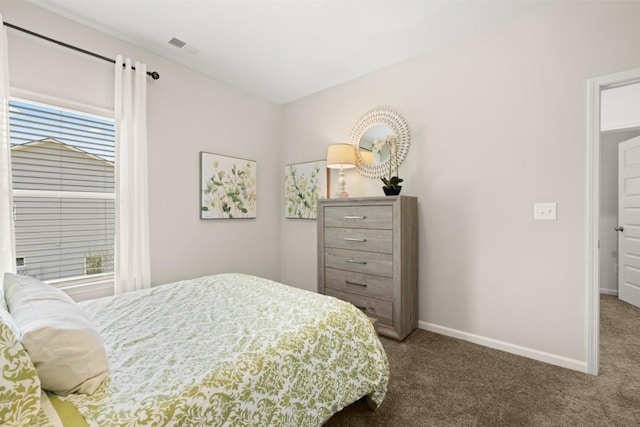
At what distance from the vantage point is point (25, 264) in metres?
2.09

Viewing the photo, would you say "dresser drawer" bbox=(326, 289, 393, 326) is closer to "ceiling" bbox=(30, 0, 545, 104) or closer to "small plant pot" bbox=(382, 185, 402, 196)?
"small plant pot" bbox=(382, 185, 402, 196)

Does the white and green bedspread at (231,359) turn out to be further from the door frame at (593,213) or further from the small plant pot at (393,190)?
the door frame at (593,213)

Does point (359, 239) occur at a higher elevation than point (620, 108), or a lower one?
lower

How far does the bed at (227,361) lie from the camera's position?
904mm

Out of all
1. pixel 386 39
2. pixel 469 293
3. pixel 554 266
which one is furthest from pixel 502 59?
pixel 469 293

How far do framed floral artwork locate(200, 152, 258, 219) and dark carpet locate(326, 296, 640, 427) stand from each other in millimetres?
2144

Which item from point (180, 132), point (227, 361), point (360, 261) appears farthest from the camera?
point (180, 132)

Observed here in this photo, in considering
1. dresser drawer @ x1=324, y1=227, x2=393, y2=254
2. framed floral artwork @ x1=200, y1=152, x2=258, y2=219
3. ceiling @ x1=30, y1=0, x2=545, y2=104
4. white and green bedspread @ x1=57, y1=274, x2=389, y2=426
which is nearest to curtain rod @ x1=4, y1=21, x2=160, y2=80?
ceiling @ x1=30, y1=0, x2=545, y2=104

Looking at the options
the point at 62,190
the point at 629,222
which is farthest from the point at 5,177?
the point at 629,222

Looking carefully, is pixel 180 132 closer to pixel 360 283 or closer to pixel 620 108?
pixel 360 283

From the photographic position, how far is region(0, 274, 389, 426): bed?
904 mm

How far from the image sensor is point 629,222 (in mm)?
3518

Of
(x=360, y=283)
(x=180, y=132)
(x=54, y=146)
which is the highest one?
(x=180, y=132)

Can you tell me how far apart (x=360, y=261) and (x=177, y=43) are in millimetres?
2542
